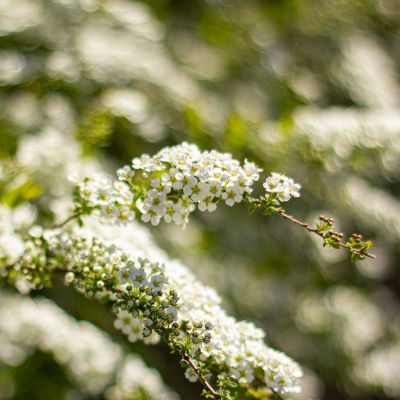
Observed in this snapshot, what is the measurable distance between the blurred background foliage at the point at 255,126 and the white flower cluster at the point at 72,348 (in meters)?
0.21

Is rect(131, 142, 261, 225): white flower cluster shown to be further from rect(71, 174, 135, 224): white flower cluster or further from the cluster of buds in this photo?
the cluster of buds

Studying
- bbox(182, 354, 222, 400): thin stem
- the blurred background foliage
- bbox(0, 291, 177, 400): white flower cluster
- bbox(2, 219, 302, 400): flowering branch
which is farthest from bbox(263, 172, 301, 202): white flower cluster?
bbox(0, 291, 177, 400): white flower cluster

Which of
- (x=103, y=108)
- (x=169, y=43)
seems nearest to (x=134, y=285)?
(x=103, y=108)

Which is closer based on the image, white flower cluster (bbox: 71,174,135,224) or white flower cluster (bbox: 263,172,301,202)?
white flower cluster (bbox: 263,172,301,202)

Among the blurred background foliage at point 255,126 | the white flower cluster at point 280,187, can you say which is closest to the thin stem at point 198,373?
the white flower cluster at point 280,187

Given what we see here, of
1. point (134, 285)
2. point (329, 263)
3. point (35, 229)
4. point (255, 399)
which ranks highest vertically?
point (134, 285)

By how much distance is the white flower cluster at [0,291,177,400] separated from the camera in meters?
2.71

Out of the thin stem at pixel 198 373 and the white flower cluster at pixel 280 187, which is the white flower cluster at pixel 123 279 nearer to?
the thin stem at pixel 198 373

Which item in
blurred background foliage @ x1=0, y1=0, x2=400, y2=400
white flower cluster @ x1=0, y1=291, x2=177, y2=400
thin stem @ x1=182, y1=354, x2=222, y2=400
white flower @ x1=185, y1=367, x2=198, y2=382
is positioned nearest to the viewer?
thin stem @ x1=182, y1=354, x2=222, y2=400

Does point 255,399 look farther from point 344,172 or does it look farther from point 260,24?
point 260,24

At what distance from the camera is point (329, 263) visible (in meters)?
4.01

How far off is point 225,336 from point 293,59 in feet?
10.9

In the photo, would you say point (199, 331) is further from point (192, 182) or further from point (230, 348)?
point (192, 182)

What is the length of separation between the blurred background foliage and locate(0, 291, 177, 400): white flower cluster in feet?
0.67
